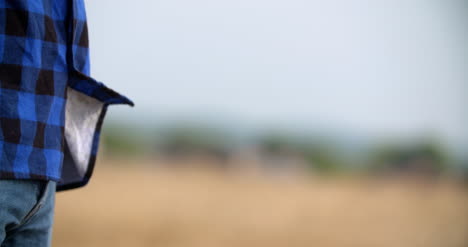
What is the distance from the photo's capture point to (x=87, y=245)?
4.10 metres

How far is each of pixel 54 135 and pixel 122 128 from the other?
1674cm

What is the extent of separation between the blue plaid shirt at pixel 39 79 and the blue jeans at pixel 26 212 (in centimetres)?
2

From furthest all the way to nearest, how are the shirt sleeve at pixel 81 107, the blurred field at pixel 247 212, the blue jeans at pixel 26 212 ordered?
the blurred field at pixel 247 212
the shirt sleeve at pixel 81 107
the blue jeans at pixel 26 212

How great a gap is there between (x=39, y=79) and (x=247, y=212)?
5844 millimetres

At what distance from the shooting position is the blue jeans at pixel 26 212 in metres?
0.77

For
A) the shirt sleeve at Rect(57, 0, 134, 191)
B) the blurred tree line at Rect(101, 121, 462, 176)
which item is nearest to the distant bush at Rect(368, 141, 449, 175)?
the blurred tree line at Rect(101, 121, 462, 176)

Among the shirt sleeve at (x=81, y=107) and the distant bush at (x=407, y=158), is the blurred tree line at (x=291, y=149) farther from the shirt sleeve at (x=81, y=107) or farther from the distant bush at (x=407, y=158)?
the shirt sleeve at (x=81, y=107)

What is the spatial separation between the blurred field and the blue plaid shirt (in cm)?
333

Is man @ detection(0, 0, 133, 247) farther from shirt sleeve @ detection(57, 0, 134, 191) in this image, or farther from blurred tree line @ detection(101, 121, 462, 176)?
blurred tree line @ detection(101, 121, 462, 176)

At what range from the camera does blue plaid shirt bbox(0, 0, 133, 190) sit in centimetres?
79

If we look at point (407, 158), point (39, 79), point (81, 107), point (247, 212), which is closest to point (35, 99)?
point (39, 79)

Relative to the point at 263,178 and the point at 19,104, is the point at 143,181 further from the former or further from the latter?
the point at 19,104

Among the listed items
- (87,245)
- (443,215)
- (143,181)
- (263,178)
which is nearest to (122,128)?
(263,178)

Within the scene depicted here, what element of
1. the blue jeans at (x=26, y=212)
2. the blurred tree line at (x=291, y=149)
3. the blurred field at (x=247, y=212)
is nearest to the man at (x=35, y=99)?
the blue jeans at (x=26, y=212)
